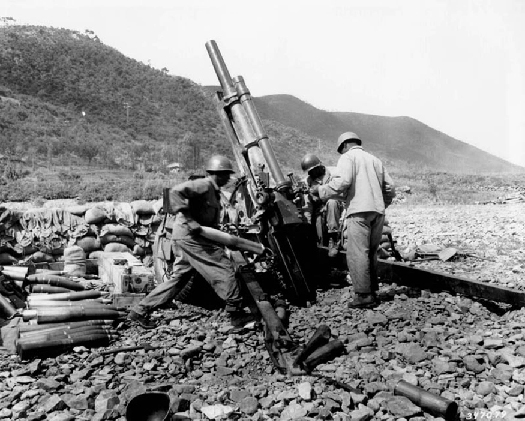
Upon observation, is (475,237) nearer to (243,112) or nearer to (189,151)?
(243,112)

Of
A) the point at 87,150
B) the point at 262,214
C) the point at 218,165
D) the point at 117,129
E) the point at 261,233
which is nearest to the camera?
the point at 218,165

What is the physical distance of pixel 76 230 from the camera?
27.7ft

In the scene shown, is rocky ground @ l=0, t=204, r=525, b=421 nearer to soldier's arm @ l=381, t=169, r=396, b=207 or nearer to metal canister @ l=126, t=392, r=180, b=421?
metal canister @ l=126, t=392, r=180, b=421

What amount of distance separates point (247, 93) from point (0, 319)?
450 centimetres

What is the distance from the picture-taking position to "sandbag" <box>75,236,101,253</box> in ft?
27.5

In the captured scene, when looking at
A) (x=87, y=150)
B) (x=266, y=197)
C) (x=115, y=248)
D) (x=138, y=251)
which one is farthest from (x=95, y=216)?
(x=87, y=150)

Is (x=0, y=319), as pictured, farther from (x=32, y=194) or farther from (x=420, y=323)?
(x=32, y=194)

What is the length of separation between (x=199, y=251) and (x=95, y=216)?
144 inches

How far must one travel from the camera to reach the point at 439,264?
24.7 ft

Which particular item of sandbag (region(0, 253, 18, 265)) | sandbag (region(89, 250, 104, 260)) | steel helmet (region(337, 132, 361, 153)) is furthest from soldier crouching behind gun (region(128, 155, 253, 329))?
sandbag (region(0, 253, 18, 265))

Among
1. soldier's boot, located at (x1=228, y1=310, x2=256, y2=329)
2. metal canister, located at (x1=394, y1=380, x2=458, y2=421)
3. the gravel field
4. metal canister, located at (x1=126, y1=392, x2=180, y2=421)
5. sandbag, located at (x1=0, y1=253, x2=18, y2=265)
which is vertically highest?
the gravel field

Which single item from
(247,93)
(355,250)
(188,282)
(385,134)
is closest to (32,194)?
(247,93)

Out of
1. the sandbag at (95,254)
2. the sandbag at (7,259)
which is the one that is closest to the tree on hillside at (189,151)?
the sandbag at (95,254)

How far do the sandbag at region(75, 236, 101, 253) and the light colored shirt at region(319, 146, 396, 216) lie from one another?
4.37 metres
